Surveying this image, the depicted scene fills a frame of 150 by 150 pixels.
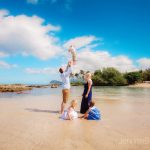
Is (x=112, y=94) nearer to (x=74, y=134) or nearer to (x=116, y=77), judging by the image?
(x=74, y=134)

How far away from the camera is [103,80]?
8750cm

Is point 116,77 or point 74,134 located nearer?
point 74,134

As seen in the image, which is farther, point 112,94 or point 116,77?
point 116,77

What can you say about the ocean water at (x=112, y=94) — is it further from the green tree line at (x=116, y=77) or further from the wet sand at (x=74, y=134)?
the green tree line at (x=116, y=77)

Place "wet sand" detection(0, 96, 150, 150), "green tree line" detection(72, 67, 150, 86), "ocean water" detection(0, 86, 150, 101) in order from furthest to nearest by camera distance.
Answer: "green tree line" detection(72, 67, 150, 86) → "ocean water" detection(0, 86, 150, 101) → "wet sand" detection(0, 96, 150, 150)

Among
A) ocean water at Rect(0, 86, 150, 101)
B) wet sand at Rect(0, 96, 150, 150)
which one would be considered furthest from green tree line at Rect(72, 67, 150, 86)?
wet sand at Rect(0, 96, 150, 150)

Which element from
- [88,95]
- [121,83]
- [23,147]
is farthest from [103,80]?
[23,147]

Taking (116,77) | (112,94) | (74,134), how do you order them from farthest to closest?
(116,77) → (112,94) → (74,134)

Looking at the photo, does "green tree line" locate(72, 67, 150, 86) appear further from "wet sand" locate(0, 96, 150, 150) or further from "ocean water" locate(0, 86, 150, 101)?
"wet sand" locate(0, 96, 150, 150)

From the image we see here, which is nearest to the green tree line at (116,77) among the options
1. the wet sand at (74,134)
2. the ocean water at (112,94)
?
the ocean water at (112,94)

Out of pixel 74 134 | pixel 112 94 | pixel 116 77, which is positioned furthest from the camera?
pixel 116 77

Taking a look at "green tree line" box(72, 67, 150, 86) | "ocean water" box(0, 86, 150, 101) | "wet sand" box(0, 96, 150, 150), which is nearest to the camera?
"wet sand" box(0, 96, 150, 150)

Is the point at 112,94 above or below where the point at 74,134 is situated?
above

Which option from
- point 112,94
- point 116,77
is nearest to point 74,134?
point 112,94
